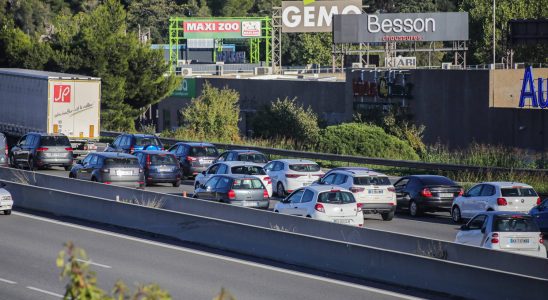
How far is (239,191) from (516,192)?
7.61m

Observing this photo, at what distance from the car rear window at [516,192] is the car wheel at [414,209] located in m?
3.32

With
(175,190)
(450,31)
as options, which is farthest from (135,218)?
(450,31)

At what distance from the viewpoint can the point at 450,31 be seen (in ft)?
233

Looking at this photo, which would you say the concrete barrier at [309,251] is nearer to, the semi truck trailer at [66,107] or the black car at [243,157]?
the black car at [243,157]

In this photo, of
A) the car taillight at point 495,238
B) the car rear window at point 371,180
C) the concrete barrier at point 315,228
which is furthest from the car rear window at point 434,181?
the car taillight at point 495,238

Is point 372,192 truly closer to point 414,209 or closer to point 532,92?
point 414,209

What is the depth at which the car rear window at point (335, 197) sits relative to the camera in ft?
86.0

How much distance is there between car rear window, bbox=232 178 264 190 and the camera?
29.3 m

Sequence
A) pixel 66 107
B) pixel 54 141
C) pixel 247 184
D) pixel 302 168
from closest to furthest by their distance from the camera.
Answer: pixel 247 184
pixel 302 168
pixel 54 141
pixel 66 107

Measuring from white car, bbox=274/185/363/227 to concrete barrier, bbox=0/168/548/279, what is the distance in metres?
1.06

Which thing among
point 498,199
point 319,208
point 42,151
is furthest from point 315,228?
point 42,151

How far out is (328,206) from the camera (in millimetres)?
26078

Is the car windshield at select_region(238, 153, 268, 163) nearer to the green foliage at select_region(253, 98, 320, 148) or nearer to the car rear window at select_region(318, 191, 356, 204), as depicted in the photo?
the car rear window at select_region(318, 191, 356, 204)

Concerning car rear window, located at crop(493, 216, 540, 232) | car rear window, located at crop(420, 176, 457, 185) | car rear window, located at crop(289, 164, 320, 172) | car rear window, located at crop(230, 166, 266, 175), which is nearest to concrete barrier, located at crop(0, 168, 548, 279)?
car rear window, located at crop(493, 216, 540, 232)
